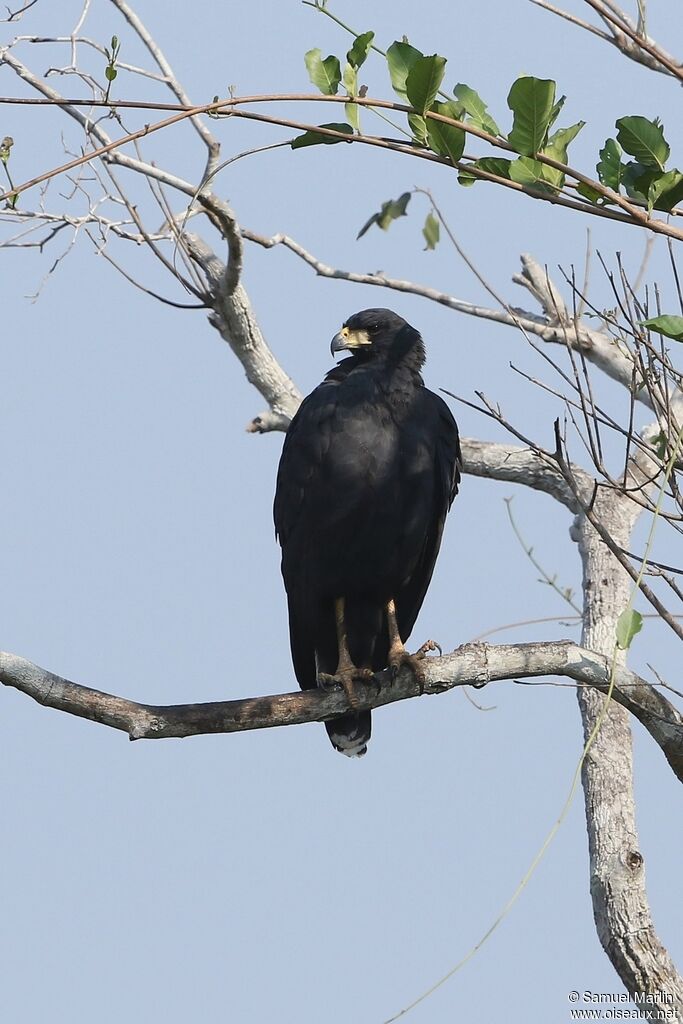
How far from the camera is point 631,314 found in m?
3.44

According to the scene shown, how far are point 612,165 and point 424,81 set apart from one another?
1.60ft

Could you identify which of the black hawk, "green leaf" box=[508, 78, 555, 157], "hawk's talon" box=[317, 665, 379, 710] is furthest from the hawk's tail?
"green leaf" box=[508, 78, 555, 157]

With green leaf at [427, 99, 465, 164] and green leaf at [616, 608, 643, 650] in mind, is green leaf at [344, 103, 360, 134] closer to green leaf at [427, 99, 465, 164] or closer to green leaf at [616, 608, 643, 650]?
green leaf at [427, 99, 465, 164]

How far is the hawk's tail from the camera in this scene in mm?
4906

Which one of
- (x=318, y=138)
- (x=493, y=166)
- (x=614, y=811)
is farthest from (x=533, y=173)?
(x=614, y=811)

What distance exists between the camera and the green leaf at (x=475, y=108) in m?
2.82

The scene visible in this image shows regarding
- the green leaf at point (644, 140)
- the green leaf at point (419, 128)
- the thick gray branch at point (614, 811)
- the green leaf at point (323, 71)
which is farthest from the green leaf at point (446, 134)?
the thick gray branch at point (614, 811)

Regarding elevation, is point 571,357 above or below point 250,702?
above

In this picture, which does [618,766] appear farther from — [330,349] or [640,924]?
[330,349]

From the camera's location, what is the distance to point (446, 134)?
2775 mm

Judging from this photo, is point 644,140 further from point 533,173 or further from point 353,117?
point 353,117

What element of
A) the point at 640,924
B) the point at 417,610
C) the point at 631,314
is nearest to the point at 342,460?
the point at 417,610

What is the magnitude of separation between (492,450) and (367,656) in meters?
1.45

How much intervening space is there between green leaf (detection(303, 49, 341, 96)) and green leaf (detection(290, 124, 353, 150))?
86 mm
